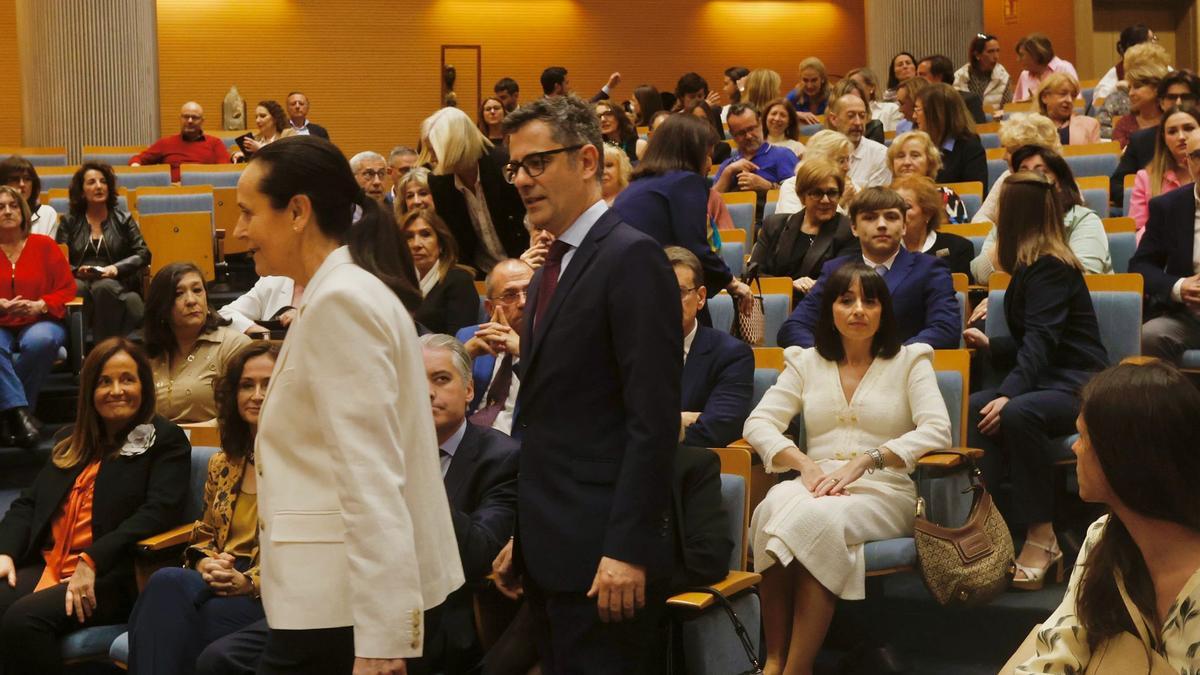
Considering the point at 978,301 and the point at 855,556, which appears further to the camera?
the point at 978,301

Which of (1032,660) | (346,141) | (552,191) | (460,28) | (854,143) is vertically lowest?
(1032,660)

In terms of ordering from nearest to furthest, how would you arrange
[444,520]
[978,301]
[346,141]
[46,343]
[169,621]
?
[444,520]
[169,621]
[978,301]
[46,343]
[346,141]

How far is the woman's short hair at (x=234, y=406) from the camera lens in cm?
382

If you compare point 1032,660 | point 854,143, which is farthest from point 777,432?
point 854,143

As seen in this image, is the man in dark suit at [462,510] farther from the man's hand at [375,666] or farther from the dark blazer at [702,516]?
the man's hand at [375,666]

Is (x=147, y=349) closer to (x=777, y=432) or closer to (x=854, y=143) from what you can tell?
(x=777, y=432)

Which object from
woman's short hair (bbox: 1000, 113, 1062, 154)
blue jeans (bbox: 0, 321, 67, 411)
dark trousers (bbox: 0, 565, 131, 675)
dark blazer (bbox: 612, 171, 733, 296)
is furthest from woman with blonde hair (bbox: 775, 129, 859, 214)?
dark trousers (bbox: 0, 565, 131, 675)

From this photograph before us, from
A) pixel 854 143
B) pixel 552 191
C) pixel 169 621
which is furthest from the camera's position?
pixel 854 143

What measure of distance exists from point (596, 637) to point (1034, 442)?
96.4 inches

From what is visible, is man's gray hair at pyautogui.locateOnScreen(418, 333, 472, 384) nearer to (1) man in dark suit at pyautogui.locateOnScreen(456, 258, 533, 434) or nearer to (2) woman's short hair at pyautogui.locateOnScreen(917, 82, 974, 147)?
(1) man in dark suit at pyautogui.locateOnScreen(456, 258, 533, 434)

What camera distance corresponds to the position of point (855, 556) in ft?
12.6

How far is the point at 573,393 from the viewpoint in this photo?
2.51 m

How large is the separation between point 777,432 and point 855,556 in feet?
1.50

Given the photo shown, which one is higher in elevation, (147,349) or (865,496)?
(147,349)
